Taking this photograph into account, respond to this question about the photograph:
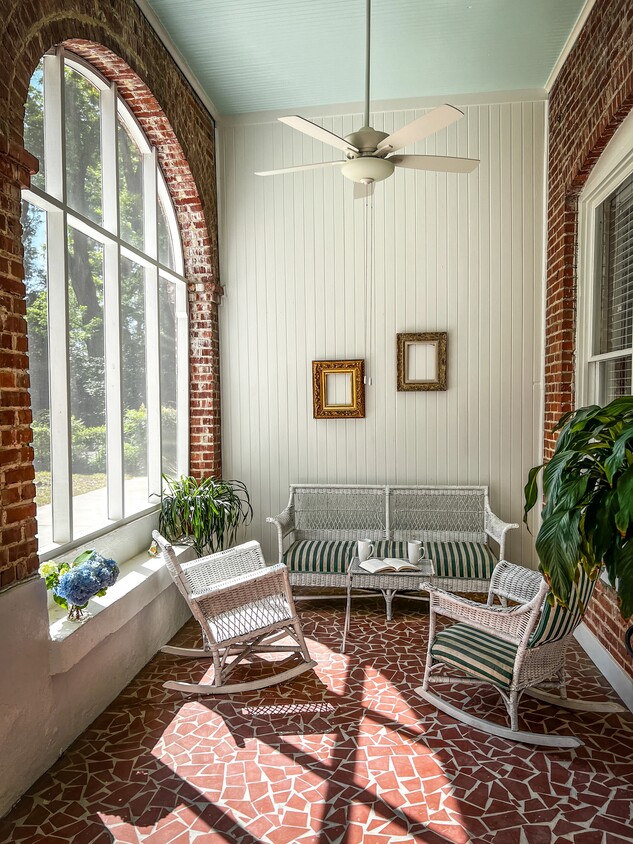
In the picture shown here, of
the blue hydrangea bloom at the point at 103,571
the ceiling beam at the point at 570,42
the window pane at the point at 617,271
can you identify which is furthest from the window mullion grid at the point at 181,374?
the ceiling beam at the point at 570,42

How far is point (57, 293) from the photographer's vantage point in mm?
3174

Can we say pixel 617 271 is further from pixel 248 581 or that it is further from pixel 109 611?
pixel 109 611

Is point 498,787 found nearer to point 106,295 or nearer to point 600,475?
point 600,475

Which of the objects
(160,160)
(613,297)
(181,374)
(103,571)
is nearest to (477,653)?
(103,571)

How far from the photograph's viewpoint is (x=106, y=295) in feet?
12.4

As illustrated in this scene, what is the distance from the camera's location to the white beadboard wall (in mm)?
4891

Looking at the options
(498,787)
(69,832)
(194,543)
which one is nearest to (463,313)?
(194,543)

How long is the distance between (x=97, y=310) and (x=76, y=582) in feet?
5.97

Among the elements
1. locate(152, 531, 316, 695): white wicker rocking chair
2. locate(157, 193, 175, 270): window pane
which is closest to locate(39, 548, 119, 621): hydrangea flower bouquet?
locate(152, 531, 316, 695): white wicker rocking chair

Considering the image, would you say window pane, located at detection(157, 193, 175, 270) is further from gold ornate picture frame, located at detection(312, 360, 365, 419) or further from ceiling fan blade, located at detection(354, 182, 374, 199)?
ceiling fan blade, located at detection(354, 182, 374, 199)

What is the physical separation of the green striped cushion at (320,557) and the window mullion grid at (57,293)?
184cm

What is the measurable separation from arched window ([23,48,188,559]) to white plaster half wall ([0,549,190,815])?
0.53 m

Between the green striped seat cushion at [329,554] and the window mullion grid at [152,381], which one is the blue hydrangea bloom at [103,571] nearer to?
the window mullion grid at [152,381]

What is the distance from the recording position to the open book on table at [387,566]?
12.8ft
